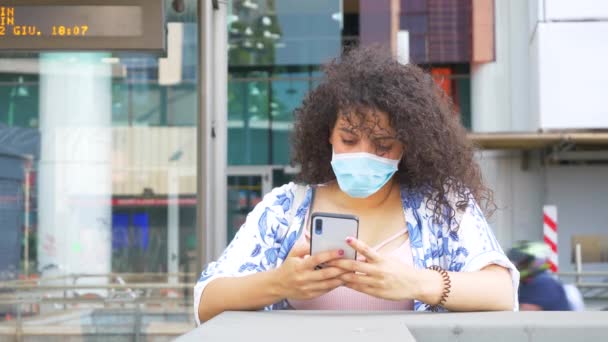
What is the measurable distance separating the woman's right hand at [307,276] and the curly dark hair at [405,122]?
A: 353 millimetres

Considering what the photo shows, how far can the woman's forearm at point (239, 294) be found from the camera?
6.04 ft

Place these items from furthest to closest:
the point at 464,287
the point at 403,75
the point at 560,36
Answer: the point at 560,36, the point at 403,75, the point at 464,287

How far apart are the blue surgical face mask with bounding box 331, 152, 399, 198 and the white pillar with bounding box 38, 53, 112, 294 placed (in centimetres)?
485

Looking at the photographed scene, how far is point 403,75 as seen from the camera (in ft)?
7.02

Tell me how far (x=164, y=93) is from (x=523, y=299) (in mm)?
3252

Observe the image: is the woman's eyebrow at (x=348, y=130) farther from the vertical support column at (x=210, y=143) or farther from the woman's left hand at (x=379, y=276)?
the vertical support column at (x=210, y=143)

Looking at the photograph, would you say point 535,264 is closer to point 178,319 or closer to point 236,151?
point 178,319

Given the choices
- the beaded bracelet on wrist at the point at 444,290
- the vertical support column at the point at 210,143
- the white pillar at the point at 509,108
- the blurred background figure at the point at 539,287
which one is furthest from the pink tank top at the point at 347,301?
the white pillar at the point at 509,108

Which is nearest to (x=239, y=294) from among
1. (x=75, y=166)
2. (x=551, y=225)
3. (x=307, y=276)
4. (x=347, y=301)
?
(x=307, y=276)

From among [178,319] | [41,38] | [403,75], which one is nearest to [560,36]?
[178,319]

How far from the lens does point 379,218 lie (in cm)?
212

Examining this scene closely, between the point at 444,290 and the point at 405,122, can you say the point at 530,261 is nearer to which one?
the point at 405,122

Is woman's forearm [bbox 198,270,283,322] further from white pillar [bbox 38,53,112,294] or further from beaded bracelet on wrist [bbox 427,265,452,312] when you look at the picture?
white pillar [bbox 38,53,112,294]

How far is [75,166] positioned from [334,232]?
17.8 feet
